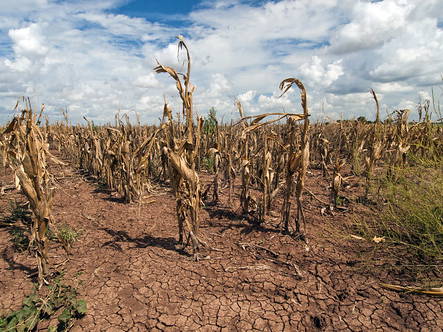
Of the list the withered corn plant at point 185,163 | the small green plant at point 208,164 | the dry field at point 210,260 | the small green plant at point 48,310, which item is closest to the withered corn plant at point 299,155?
the dry field at point 210,260

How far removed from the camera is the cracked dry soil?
199 centimetres

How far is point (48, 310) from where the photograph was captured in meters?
2.00

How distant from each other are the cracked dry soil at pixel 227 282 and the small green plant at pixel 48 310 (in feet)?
0.28

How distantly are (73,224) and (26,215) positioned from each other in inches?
26.2

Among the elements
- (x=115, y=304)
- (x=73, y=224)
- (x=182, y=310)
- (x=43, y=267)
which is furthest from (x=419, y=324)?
(x=73, y=224)

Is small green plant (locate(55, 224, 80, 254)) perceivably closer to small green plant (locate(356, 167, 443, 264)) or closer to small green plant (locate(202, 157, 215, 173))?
small green plant (locate(356, 167, 443, 264))

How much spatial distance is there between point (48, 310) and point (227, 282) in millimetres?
1389

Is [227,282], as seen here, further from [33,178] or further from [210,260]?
[33,178]

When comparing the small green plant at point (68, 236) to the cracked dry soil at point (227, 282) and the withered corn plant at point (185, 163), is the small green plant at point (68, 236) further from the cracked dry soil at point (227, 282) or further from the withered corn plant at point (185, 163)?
the withered corn plant at point (185, 163)

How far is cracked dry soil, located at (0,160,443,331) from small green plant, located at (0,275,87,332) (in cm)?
8

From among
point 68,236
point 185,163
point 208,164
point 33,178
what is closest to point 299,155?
point 185,163

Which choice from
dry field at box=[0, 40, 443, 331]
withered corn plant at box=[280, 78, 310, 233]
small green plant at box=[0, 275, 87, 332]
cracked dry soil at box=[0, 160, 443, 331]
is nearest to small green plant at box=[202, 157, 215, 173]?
dry field at box=[0, 40, 443, 331]

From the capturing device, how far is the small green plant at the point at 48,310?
6.21ft

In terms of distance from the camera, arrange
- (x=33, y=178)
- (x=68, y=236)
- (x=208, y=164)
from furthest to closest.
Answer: (x=208, y=164) → (x=68, y=236) → (x=33, y=178)
